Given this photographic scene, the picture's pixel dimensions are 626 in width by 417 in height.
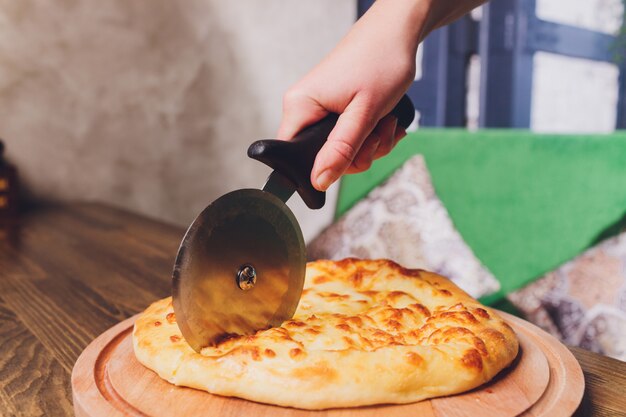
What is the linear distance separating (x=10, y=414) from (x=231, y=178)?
7.86 ft

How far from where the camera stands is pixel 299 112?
3.19 ft

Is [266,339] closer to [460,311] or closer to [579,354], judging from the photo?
[460,311]

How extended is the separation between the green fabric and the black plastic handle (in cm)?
110

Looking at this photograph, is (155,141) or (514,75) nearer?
(155,141)

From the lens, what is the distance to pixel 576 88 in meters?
3.70

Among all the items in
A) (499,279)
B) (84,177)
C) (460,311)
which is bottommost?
(499,279)

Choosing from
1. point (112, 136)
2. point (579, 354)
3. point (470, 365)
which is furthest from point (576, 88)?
point (470, 365)

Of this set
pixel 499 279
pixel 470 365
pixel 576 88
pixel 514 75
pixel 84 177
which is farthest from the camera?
pixel 576 88

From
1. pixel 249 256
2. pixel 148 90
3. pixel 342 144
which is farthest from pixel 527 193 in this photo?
pixel 148 90

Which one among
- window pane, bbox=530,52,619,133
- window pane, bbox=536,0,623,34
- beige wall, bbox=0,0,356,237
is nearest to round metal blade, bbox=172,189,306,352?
beige wall, bbox=0,0,356,237

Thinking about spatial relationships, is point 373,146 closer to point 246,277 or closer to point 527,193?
point 246,277

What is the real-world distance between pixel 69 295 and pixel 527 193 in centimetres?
136

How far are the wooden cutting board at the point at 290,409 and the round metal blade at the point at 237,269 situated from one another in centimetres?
8

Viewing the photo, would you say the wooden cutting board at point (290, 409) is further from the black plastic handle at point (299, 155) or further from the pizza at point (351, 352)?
Answer: the black plastic handle at point (299, 155)
